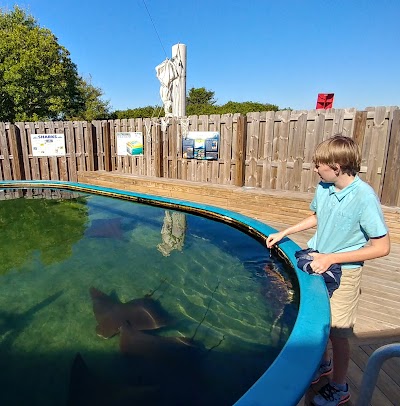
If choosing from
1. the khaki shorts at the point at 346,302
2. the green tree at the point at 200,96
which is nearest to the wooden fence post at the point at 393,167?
the khaki shorts at the point at 346,302

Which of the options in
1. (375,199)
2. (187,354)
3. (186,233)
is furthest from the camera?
(186,233)

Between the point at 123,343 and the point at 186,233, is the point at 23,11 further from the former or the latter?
the point at 123,343

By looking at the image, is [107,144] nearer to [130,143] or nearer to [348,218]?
[130,143]

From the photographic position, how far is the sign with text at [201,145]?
772cm

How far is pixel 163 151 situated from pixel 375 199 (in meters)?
7.66

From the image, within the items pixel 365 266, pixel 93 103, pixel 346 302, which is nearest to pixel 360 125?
pixel 365 266

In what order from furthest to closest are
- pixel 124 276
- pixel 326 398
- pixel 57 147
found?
pixel 57 147 < pixel 124 276 < pixel 326 398

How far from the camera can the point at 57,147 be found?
33.9 ft

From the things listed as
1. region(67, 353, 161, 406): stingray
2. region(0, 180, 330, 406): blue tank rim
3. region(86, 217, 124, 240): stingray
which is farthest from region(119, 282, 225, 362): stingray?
region(86, 217, 124, 240): stingray

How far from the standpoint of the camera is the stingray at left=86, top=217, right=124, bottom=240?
5312 millimetres

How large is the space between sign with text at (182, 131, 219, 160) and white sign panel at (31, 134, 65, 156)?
16.4 ft

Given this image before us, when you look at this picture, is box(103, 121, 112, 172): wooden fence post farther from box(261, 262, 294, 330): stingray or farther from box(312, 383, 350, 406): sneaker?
box(312, 383, 350, 406): sneaker

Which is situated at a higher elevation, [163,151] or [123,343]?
[163,151]

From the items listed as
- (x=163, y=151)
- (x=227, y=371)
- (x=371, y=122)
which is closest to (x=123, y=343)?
(x=227, y=371)
